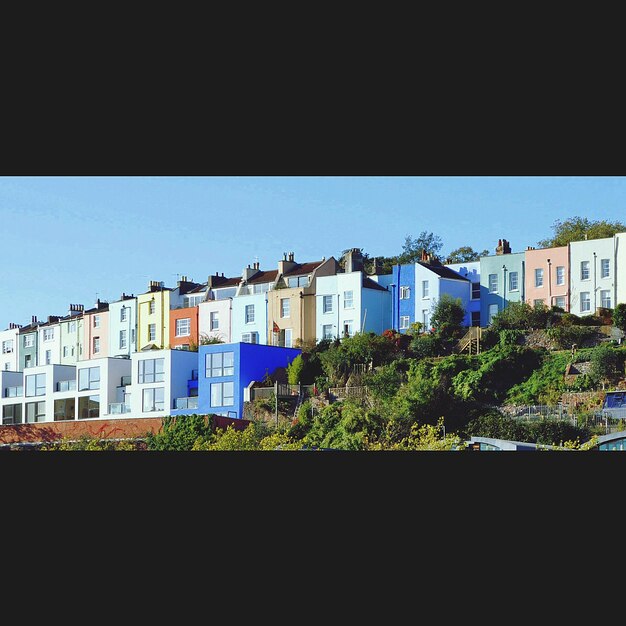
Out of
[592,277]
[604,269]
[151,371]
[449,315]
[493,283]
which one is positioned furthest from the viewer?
[151,371]

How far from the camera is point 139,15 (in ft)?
18.0

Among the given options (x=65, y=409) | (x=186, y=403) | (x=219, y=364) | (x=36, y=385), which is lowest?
(x=65, y=409)

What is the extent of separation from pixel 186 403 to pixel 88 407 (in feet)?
17.9

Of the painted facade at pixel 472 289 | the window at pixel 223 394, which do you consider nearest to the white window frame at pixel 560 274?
the painted facade at pixel 472 289

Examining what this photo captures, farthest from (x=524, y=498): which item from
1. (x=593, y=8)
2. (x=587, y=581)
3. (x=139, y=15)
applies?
(x=139, y=15)

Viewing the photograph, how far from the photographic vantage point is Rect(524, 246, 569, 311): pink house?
40.5 m

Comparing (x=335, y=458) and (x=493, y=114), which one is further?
(x=335, y=458)

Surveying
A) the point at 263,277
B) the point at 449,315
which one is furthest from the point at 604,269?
the point at 263,277

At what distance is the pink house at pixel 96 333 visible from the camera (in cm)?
5244

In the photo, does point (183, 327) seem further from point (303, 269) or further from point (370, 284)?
point (370, 284)

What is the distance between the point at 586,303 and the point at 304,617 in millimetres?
34964

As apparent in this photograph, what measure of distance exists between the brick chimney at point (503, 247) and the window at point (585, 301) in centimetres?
444

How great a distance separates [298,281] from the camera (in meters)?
47.1

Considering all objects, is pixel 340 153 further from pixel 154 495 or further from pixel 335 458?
pixel 154 495
